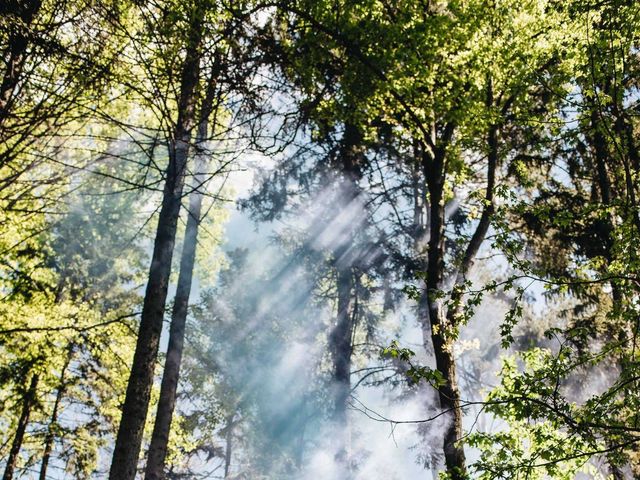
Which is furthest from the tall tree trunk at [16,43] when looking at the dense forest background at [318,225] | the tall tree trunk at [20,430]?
the tall tree trunk at [20,430]

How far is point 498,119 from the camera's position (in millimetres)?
8234

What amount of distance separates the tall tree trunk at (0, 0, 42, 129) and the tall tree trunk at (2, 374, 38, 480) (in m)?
9.00

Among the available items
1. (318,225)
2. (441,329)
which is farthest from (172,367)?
(318,225)

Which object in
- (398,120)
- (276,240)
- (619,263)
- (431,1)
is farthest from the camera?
(276,240)

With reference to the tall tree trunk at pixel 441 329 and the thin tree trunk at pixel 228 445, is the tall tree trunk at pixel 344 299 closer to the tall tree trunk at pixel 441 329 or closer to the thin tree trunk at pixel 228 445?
the tall tree trunk at pixel 441 329

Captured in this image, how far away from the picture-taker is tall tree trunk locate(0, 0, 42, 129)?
3909 millimetres

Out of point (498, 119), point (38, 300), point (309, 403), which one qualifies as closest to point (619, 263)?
point (498, 119)

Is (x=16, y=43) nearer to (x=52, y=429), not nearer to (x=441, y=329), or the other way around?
(x=441, y=329)

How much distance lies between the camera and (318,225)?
1666cm

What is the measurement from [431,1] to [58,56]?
720cm

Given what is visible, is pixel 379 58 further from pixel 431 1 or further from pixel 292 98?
pixel 292 98

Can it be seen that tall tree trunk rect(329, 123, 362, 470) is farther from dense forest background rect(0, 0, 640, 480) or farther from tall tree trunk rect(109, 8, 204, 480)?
tall tree trunk rect(109, 8, 204, 480)

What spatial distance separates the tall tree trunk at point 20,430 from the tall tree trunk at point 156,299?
7.60 meters

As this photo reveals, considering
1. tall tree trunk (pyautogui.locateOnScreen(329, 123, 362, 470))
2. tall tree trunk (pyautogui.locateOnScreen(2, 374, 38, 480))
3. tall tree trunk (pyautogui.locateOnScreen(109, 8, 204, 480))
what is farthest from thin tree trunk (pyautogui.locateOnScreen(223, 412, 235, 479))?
tall tree trunk (pyautogui.locateOnScreen(109, 8, 204, 480))
